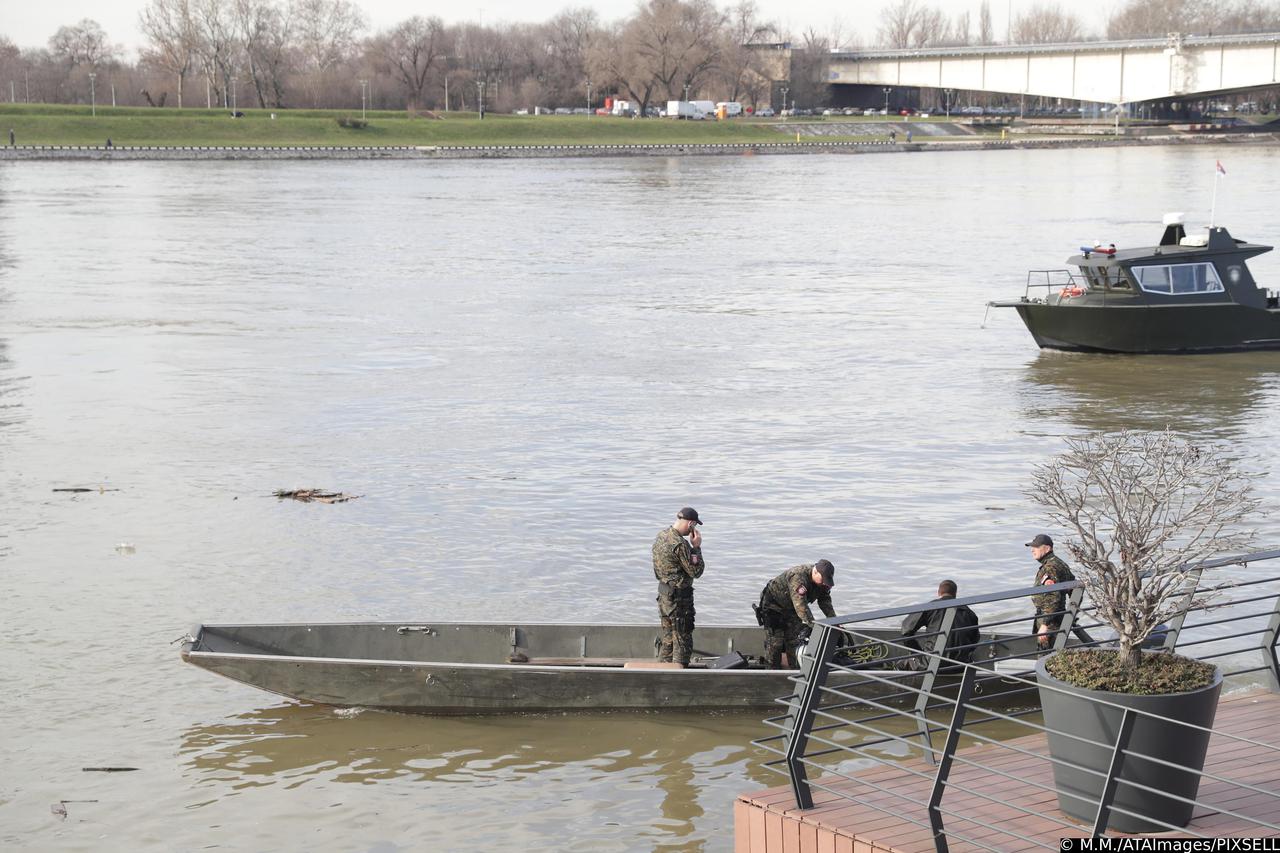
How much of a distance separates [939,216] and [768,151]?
74319 millimetres

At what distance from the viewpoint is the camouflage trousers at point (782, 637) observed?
1453 centimetres

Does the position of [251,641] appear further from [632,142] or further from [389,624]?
[632,142]

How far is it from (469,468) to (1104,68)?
452 ft

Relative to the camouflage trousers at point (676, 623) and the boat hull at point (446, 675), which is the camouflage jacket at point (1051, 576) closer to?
the boat hull at point (446, 675)

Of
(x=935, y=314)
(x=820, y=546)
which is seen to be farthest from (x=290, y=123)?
(x=820, y=546)

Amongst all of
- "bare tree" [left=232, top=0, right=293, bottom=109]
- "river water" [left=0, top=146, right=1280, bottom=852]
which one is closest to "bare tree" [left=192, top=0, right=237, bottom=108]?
"bare tree" [left=232, top=0, right=293, bottom=109]

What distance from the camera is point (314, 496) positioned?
77.2 feet

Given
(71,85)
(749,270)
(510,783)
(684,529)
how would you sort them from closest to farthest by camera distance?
(510,783) < (684,529) < (749,270) < (71,85)

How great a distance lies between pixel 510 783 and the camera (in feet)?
44.4

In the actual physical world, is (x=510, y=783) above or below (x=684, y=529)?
below

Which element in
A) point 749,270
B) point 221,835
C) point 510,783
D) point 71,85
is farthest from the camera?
point 71,85

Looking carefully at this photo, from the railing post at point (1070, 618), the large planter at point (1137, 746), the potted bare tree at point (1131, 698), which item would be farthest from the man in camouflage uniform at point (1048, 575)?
the large planter at point (1137, 746)

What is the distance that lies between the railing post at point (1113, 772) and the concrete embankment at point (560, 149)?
4950 inches

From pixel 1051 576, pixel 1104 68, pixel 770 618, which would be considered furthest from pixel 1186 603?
pixel 1104 68
